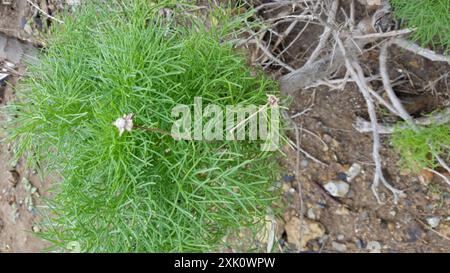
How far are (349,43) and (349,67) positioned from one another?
0.22 ft

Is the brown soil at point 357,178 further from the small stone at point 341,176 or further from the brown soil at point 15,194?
the brown soil at point 15,194

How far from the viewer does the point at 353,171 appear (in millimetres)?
1545

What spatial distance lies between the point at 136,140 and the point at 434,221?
3.47 ft

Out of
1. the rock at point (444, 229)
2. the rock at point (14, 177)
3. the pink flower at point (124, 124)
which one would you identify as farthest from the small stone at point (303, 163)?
the rock at point (14, 177)

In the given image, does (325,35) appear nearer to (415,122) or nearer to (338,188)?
(415,122)

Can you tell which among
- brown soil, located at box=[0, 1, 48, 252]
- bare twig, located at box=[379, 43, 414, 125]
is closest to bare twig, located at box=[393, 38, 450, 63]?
bare twig, located at box=[379, 43, 414, 125]

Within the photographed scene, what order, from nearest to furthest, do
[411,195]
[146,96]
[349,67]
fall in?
[146,96], [349,67], [411,195]

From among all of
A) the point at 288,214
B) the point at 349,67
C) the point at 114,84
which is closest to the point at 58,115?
the point at 114,84

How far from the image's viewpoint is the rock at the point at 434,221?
1.47 meters

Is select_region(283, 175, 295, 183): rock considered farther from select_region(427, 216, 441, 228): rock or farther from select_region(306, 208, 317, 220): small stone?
select_region(427, 216, 441, 228): rock

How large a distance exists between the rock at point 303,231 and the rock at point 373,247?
0.49ft

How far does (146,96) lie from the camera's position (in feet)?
2.78

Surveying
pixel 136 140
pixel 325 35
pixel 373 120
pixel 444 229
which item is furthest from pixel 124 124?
pixel 444 229
